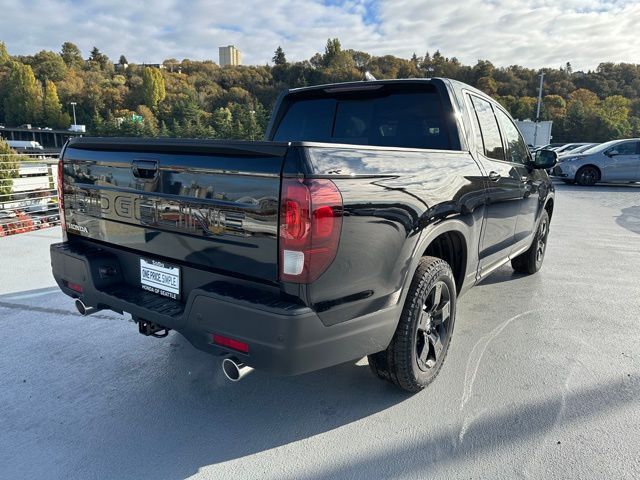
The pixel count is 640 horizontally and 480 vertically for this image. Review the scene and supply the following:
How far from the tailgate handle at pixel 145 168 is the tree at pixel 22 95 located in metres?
137

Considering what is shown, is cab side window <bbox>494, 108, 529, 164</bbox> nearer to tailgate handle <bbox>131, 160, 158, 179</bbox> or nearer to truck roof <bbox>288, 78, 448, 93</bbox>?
truck roof <bbox>288, 78, 448, 93</bbox>

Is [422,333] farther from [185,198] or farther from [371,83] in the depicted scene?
[371,83]

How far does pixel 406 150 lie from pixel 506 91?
7760 cm

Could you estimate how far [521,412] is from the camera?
244 centimetres

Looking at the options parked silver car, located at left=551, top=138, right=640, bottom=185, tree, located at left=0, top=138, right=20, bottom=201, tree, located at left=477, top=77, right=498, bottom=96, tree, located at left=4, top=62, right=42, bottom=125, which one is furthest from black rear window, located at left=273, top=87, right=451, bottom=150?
tree, located at left=4, top=62, right=42, bottom=125

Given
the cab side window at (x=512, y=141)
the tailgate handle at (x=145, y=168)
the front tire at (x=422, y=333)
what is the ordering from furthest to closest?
the cab side window at (x=512, y=141)
the front tire at (x=422, y=333)
the tailgate handle at (x=145, y=168)


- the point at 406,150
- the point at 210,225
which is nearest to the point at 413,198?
the point at 406,150

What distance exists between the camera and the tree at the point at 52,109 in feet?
372

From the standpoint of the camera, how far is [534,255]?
4.97 meters

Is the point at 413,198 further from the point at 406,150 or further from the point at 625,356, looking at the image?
the point at 625,356

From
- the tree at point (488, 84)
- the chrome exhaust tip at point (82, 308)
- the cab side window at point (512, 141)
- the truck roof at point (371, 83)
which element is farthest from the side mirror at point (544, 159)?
the tree at point (488, 84)

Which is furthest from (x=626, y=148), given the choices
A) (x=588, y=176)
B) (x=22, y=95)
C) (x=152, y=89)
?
(x=22, y=95)

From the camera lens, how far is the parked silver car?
14.5 meters

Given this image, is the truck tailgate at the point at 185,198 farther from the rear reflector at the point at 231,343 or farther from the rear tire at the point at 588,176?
the rear tire at the point at 588,176
